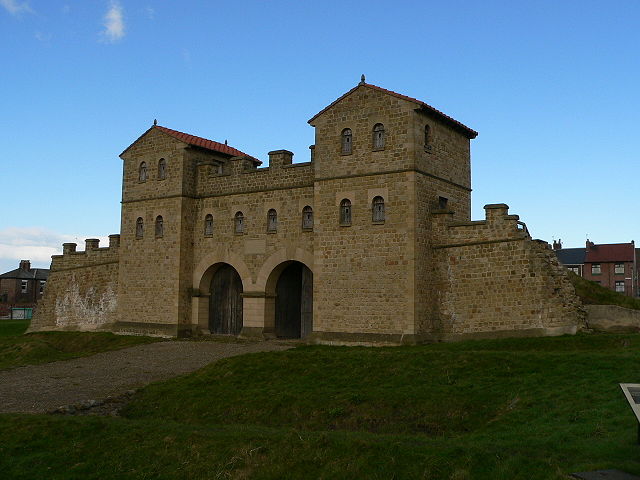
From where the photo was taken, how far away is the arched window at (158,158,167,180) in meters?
29.6

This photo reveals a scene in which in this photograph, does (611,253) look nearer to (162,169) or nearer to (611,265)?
(611,265)

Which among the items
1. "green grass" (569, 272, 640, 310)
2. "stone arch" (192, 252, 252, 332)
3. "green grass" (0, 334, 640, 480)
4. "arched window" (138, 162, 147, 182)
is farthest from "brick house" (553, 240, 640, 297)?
"green grass" (0, 334, 640, 480)

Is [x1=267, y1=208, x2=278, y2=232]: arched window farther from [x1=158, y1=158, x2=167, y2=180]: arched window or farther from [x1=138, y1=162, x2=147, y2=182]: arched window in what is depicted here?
A: [x1=138, y1=162, x2=147, y2=182]: arched window

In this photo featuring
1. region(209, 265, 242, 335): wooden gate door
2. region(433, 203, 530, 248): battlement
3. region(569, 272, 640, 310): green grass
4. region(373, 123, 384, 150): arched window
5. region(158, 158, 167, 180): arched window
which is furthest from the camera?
region(158, 158, 167, 180): arched window

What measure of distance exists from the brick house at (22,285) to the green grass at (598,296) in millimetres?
66848

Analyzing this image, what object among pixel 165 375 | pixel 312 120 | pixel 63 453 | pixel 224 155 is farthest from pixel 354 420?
pixel 224 155

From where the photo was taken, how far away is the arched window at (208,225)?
2865 cm

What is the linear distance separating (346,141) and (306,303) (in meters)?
6.52

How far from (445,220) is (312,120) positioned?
6.08m

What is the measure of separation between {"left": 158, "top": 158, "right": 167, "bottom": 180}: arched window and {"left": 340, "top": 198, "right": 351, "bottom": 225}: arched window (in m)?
9.52

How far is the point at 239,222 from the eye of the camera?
91.0 ft

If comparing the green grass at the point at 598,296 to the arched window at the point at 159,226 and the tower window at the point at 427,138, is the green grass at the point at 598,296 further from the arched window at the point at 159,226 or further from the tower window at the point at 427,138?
the arched window at the point at 159,226

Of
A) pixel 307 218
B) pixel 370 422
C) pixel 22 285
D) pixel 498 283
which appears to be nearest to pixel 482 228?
pixel 498 283

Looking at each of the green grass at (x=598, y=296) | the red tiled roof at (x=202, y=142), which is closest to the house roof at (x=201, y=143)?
the red tiled roof at (x=202, y=142)
